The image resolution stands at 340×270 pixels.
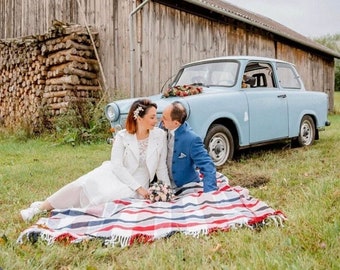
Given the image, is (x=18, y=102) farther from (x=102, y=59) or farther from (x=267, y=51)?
(x=267, y=51)

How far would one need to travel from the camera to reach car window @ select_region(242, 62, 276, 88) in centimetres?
699

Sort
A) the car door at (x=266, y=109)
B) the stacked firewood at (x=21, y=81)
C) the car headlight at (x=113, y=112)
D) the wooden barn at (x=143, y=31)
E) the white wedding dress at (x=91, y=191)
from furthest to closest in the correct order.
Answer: the stacked firewood at (x=21, y=81) < the wooden barn at (x=143, y=31) < the car door at (x=266, y=109) < the car headlight at (x=113, y=112) < the white wedding dress at (x=91, y=191)

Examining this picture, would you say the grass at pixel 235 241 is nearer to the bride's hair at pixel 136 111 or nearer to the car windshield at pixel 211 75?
the bride's hair at pixel 136 111

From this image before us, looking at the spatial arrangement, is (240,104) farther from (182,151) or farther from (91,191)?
(91,191)

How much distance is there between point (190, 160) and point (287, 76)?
4233mm

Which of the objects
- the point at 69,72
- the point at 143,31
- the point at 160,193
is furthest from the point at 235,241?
the point at 143,31

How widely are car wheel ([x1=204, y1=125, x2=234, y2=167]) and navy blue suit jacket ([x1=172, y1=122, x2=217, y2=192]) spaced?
1.55 metres

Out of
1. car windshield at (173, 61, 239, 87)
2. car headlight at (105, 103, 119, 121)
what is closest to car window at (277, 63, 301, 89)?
car windshield at (173, 61, 239, 87)

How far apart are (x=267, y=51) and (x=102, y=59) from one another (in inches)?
262

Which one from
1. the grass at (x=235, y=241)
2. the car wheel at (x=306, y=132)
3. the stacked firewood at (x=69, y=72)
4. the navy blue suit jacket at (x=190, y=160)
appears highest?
the stacked firewood at (x=69, y=72)

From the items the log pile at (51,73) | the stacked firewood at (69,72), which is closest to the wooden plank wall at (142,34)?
the stacked firewood at (69,72)

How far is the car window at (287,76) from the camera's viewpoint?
7.54m

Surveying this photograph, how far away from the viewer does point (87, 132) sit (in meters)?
9.28

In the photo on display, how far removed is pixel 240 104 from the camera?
20.7 ft
